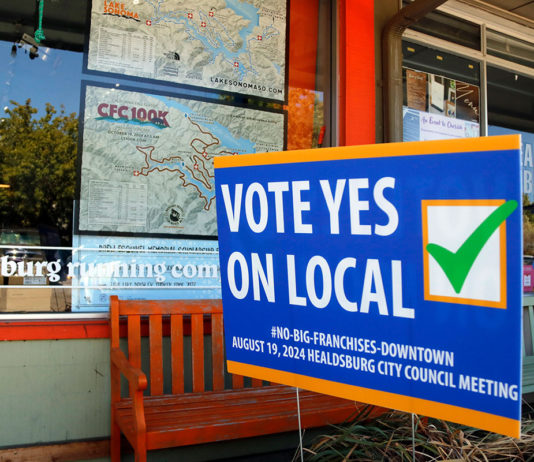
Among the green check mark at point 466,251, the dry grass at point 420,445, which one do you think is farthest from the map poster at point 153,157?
the green check mark at point 466,251

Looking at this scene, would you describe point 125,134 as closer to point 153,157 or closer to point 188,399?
point 153,157

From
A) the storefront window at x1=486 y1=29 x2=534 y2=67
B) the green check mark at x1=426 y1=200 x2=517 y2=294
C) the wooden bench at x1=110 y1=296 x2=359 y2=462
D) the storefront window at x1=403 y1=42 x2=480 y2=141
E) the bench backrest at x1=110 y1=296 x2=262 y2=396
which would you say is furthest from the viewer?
the storefront window at x1=486 y1=29 x2=534 y2=67

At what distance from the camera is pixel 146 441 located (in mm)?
2410

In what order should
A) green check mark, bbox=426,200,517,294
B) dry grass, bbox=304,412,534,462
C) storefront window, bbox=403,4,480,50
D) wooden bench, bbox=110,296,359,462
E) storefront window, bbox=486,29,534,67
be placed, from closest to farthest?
Result: green check mark, bbox=426,200,517,294
dry grass, bbox=304,412,534,462
wooden bench, bbox=110,296,359,462
storefront window, bbox=403,4,480,50
storefront window, bbox=486,29,534,67

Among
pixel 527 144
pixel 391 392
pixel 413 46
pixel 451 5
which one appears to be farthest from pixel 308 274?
pixel 527 144

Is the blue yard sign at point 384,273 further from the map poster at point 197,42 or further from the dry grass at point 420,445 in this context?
the map poster at point 197,42

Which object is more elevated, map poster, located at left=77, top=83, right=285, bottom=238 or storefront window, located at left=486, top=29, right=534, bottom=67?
storefront window, located at left=486, top=29, right=534, bottom=67

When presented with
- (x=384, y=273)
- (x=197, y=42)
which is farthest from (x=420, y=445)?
(x=197, y=42)

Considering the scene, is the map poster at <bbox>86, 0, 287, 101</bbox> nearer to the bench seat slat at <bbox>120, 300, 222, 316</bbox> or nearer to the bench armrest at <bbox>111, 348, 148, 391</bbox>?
the bench seat slat at <bbox>120, 300, 222, 316</bbox>

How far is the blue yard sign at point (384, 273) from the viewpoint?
1.35 meters

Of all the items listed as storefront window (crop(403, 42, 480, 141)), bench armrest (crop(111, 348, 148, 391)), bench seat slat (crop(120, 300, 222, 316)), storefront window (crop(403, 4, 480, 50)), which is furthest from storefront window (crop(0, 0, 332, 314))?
storefront window (crop(403, 4, 480, 50))

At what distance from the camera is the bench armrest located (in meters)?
2.36

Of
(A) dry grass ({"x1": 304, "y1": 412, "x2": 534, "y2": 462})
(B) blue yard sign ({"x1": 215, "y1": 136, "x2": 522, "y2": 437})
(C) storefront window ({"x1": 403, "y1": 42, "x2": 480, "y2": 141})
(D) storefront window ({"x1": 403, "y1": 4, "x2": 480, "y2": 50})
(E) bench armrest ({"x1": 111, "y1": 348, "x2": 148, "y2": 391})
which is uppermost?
(D) storefront window ({"x1": 403, "y1": 4, "x2": 480, "y2": 50})

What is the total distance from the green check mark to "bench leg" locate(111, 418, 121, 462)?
84.3 inches
